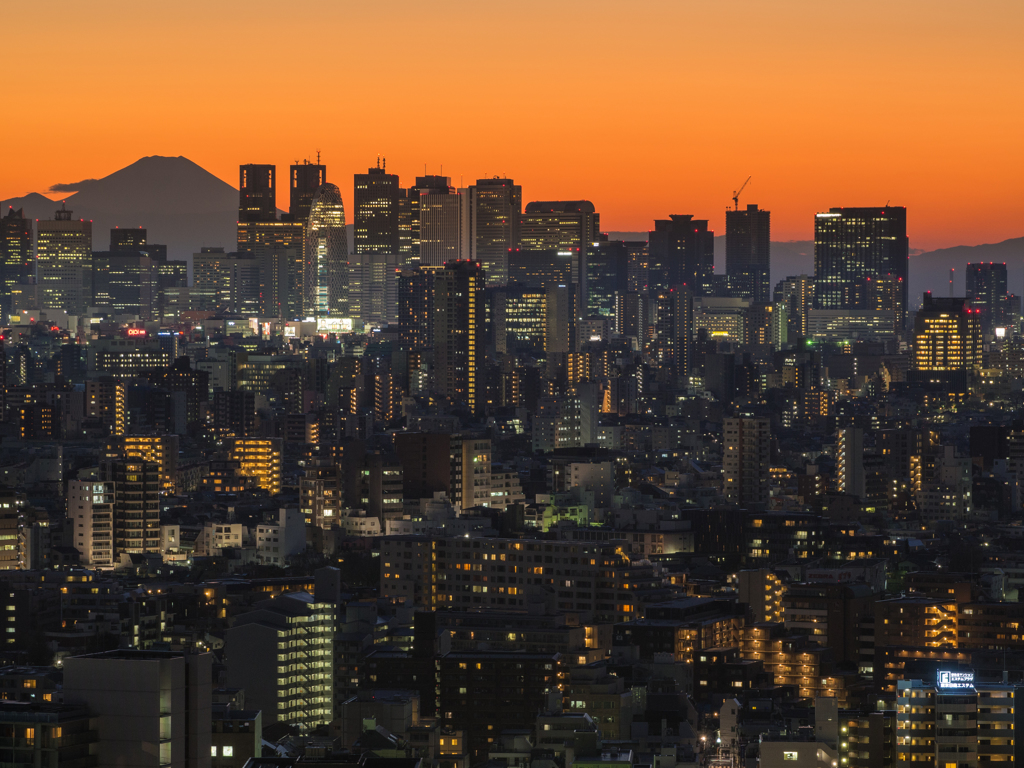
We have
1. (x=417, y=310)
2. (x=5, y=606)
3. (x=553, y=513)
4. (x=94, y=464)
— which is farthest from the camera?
(x=417, y=310)

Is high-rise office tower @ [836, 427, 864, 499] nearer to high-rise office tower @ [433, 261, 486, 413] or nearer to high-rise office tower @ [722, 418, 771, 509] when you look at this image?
high-rise office tower @ [722, 418, 771, 509]

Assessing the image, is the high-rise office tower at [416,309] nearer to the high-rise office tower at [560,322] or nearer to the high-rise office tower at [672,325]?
the high-rise office tower at [560,322]

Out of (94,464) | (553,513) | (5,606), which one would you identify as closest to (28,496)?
(94,464)

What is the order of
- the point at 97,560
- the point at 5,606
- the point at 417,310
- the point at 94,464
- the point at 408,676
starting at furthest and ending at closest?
the point at 417,310
the point at 94,464
the point at 97,560
the point at 5,606
the point at 408,676

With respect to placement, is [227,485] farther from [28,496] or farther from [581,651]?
[581,651]

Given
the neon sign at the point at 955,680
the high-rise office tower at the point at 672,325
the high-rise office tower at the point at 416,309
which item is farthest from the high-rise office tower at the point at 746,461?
the high-rise office tower at the point at 672,325

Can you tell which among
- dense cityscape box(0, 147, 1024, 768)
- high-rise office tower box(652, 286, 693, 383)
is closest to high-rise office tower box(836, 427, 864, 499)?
dense cityscape box(0, 147, 1024, 768)

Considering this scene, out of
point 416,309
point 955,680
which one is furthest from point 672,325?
point 955,680

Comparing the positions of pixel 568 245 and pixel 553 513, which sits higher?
pixel 568 245

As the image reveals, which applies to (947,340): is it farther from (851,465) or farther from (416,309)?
(851,465)
